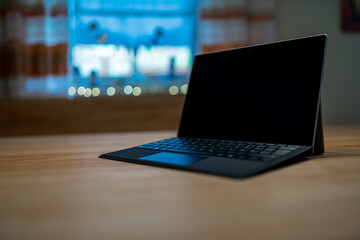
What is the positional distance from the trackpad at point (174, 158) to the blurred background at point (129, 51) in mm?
1840

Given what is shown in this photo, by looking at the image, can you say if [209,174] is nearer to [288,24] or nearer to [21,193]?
[21,193]

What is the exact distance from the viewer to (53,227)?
271 millimetres

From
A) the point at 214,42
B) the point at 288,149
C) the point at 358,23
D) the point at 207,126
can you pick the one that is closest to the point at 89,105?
A: the point at 214,42

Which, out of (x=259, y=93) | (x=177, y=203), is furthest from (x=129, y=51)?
(x=177, y=203)

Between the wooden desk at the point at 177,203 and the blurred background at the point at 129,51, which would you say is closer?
the wooden desk at the point at 177,203

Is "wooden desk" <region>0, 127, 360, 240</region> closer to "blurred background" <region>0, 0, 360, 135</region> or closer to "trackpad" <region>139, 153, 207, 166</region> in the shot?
"trackpad" <region>139, 153, 207, 166</region>

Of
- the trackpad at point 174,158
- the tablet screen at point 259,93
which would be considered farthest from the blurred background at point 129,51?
the trackpad at point 174,158

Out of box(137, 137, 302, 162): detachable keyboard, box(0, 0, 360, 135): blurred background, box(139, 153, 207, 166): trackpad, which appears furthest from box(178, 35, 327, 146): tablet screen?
box(0, 0, 360, 135): blurred background

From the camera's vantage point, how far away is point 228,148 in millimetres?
558

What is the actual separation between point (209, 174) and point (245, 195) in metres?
0.10

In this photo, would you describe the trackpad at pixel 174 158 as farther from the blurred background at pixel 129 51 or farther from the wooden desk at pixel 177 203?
the blurred background at pixel 129 51

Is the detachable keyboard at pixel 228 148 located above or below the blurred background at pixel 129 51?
below

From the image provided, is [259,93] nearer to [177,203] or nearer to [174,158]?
[174,158]

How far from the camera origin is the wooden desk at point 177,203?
26 cm
